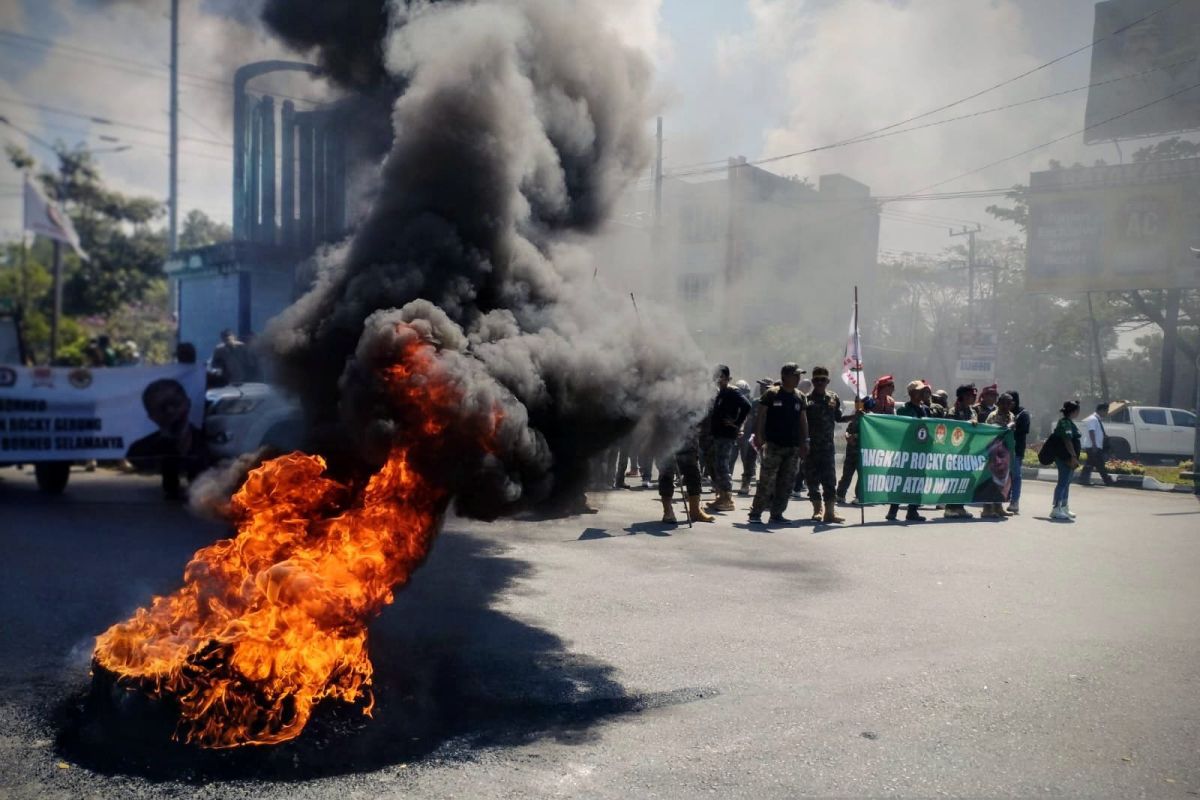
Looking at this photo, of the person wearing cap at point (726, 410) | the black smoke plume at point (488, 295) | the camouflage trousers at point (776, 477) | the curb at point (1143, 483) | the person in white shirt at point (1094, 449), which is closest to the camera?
the black smoke plume at point (488, 295)

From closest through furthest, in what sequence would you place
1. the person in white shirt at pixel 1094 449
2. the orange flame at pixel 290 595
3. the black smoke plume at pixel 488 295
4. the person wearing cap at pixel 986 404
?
the orange flame at pixel 290 595
the black smoke plume at pixel 488 295
the person wearing cap at pixel 986 404
the person in white shirt at pixel 1094 449

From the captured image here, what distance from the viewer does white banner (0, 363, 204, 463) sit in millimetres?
10594

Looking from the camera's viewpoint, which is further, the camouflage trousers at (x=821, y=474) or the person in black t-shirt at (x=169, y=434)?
the person in black t-shirt at (x=169, y=434)

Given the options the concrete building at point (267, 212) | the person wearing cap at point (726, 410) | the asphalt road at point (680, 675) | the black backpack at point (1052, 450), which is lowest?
the asphalt road at point (680, 675)

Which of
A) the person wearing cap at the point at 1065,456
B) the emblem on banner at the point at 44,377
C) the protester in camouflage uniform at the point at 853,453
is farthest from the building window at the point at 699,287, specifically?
the emblem on banner at the point at 44,377

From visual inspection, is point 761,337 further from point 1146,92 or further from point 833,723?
point 833,723

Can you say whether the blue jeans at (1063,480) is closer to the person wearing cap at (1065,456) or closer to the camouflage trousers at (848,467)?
the person wearing cap at (1065,456)

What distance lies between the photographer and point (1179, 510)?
13797 mm

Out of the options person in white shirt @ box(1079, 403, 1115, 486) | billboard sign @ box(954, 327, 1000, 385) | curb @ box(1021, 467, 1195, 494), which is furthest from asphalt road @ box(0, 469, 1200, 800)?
billboard sign @ box(954, 327, 1000, 385)

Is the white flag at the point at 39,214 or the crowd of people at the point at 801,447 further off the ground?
the white flag at the point at 39,214

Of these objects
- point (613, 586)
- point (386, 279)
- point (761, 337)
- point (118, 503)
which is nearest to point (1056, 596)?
point (613, 586)

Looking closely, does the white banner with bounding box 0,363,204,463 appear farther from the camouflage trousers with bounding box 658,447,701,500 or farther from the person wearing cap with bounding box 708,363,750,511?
the person wearing cap with bounding box 708,363,750,511

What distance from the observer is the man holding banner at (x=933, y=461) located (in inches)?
438

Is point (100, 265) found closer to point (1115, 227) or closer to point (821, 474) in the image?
point (821, 474)
